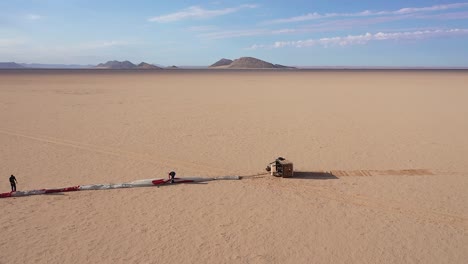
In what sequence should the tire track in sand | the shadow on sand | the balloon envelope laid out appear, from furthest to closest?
the tire track in sand < the shadow on sand < the balloon envelope laid out

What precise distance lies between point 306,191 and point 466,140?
31.9ft

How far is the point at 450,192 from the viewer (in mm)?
10039

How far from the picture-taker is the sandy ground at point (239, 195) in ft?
23.6

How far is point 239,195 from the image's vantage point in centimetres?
977

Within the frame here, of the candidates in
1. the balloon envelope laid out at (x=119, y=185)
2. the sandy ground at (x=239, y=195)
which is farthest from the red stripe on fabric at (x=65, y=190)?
the sandy ground at (x=239, y=195)

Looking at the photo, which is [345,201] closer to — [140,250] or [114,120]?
[140,250]

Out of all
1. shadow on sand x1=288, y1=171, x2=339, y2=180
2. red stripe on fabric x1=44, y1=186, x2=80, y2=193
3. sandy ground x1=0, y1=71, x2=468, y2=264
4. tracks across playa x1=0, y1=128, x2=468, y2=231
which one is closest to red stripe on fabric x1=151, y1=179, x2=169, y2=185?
sandy ground x1=0, y1=71, x2=468, y2=264

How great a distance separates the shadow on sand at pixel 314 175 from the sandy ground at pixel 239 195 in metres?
0.06

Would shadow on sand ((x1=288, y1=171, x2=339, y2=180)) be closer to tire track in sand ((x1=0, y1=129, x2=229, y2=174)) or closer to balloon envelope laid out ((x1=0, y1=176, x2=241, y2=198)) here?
balloon envelope laid out ((x1=0, y1=176, x2=241, y2=198))

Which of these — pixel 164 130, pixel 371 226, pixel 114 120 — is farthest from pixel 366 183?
pixel 114 120

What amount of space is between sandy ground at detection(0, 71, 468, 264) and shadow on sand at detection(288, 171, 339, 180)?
57 mm

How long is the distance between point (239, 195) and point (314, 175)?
107 inches

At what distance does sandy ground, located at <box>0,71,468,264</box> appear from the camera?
719cm

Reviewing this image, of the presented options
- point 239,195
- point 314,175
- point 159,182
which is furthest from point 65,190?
point 314,175
